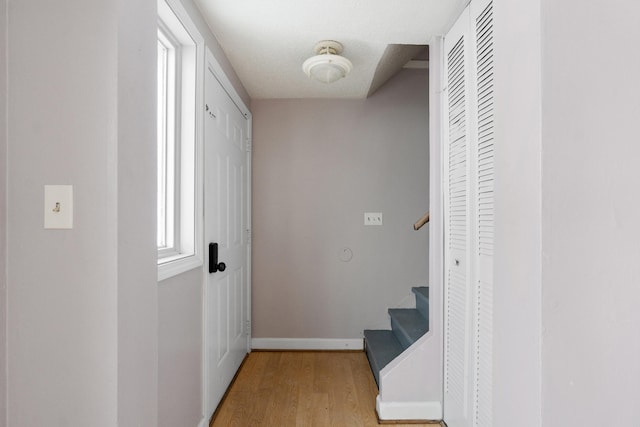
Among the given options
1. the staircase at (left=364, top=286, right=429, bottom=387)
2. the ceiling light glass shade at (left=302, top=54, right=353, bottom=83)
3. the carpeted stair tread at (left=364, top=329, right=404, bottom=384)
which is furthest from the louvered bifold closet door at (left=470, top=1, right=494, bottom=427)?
the carpeted stair tread at (left=364, top=329, right=404, bottom=384)

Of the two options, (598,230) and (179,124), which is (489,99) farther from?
(179,124)

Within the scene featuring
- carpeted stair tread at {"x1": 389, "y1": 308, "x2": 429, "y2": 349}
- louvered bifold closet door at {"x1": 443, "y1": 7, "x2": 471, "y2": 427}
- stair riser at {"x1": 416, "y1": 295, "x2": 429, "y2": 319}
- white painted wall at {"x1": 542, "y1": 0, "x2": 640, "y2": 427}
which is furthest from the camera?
stair riser at {"x1": 416, "y1": 295, "x2": 429, "y2": 319}

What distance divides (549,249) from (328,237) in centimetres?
254

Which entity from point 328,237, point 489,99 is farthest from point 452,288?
point 328,237

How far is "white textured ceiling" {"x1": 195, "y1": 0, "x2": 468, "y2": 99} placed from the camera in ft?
5.85

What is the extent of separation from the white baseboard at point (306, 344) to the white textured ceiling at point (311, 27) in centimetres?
208

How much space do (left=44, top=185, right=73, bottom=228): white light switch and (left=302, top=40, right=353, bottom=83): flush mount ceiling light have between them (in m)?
1.63

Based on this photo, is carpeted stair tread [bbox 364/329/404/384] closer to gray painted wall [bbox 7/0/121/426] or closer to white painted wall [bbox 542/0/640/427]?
white painted wall [bbox 542/0/640/427]

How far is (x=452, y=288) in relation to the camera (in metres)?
1.93

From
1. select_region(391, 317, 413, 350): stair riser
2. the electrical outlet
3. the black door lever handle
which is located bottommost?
select_region(391, 317, 413, 350): stair riser

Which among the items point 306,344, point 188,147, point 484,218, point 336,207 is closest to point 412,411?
point 484,218

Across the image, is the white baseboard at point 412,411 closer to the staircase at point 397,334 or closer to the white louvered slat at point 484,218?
the staircase at point 397,334

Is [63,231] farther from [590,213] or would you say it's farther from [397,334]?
[397,334]

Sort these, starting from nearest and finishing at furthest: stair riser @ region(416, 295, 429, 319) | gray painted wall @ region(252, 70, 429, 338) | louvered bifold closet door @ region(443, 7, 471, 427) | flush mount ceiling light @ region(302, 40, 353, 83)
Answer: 1. louvered bifold closet door @ region(443, 7, 471, 427)
2. flush mount ceiling light @ region(302, 40, 353, 83)
3. stair riser @ region(416, 295, 429, 319)
4. gray painted wall @ region(252, 70, 429, 338)
